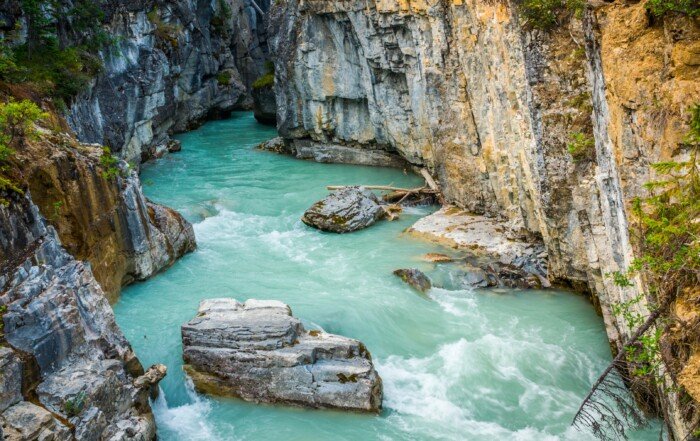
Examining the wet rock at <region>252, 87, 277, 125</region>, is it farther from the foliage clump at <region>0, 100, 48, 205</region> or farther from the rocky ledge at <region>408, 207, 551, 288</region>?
the foliage clump at <region>0, 100, 48, 205</region>

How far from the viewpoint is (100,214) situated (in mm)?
13828

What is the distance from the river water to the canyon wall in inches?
56.4

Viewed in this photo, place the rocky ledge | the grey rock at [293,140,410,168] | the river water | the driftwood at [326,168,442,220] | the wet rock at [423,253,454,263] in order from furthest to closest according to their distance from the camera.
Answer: the grey rock at [293,140,410,168] < the driftwood at [326,168,442,220] < the wet rock at [423,253,454,263] < the rocky ledge < the river water

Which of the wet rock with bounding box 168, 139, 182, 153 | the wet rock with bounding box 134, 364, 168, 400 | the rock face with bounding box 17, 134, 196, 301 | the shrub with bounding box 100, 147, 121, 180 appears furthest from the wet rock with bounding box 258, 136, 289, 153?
the wet rock with bounding box 134, 364, 168, 400

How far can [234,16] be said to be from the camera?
4153cm

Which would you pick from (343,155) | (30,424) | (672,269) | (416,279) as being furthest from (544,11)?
(343,155)

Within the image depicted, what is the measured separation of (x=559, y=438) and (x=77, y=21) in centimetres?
2032

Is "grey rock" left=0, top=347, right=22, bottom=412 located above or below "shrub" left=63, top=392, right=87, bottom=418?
above

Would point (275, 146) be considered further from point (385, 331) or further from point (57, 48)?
point (385, 331)

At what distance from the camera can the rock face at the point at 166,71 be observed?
23.5 meters

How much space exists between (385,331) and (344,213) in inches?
262

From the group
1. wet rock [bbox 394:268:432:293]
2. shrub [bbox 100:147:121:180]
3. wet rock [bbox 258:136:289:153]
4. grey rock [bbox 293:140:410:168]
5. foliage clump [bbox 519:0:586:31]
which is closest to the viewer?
foliage clump [bbox 519:0:586:31]

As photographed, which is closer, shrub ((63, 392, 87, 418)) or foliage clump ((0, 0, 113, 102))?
shrub ((63, 392, 87, 418))

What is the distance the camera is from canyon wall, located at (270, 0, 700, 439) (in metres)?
7.80
